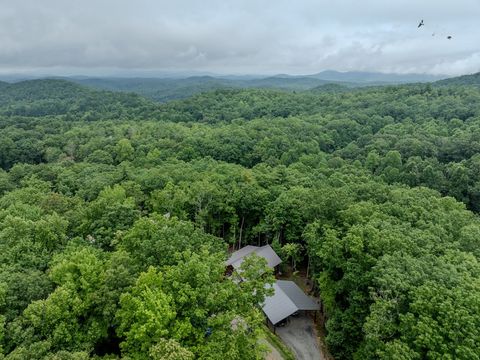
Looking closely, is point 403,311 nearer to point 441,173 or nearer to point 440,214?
point 440,214

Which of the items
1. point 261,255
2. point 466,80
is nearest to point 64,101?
point 261,255

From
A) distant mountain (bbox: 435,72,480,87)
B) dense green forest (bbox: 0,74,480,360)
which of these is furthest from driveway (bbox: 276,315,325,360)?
distant mountain (bbox: 435,72,480,87)

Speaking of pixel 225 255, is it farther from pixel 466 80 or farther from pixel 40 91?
pixel 40 91

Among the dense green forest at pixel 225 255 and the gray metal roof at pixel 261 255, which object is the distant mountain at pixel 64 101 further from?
the gray metal roof at pixel 261 255

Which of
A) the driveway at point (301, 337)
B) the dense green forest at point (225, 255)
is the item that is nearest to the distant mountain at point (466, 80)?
the dense green forest at point (225, 255)

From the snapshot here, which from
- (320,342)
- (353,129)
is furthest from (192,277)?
(353,129)

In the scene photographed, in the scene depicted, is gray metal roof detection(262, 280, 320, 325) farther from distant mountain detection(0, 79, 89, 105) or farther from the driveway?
distant mountain detection(0, 79, 89, 105)

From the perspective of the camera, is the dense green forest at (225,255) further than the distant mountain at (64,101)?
No
